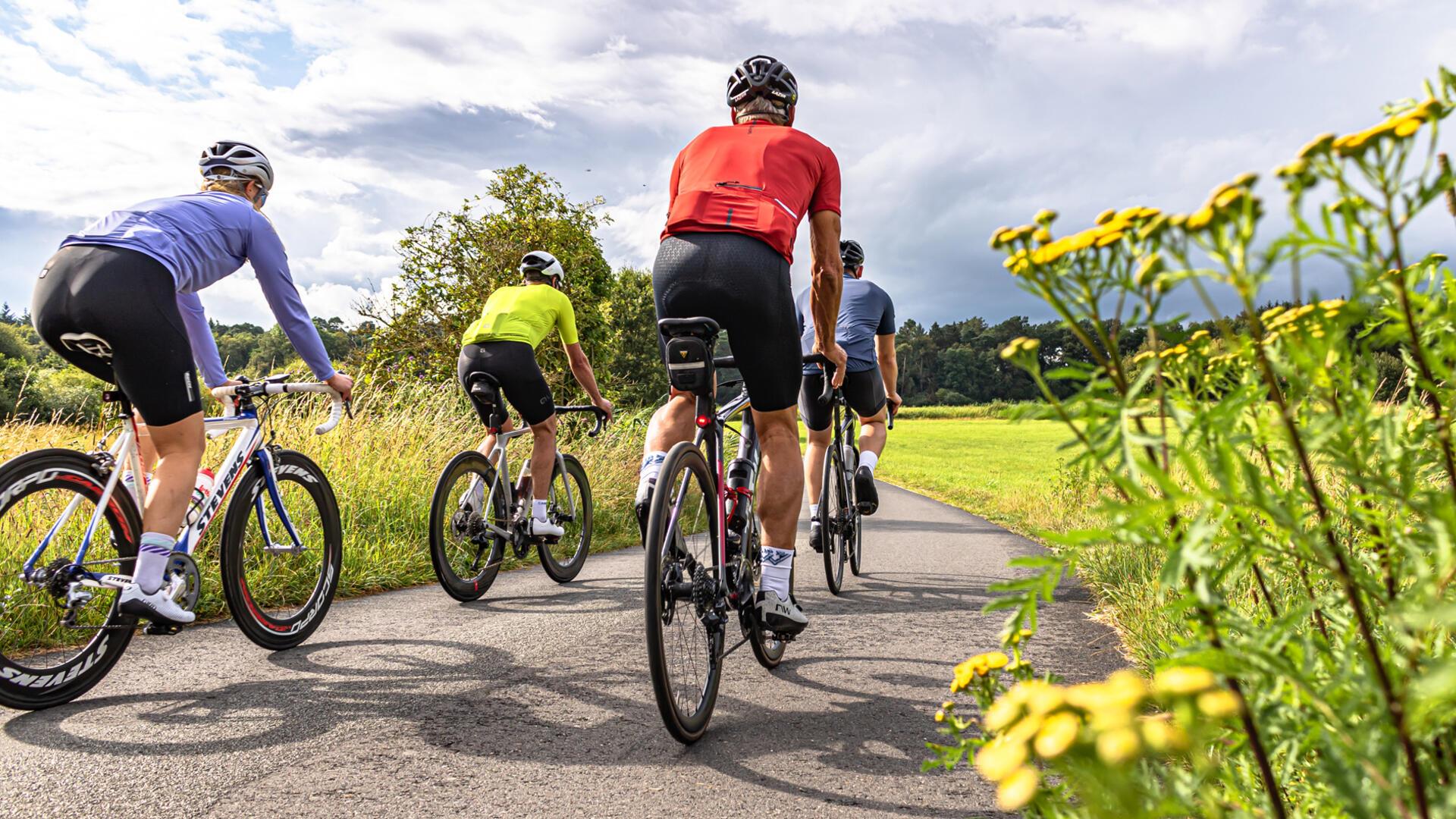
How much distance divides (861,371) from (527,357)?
8.57 feet

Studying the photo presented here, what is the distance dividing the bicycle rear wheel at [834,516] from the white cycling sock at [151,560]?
348 centimetres

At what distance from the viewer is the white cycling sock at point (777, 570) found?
11.1 feet

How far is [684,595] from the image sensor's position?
9.56ft

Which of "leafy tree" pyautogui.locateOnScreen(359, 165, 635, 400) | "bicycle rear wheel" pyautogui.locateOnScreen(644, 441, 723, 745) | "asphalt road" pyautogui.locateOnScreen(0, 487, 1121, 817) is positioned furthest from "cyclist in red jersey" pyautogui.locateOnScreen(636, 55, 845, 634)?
"leafy tree" pyautogui.locateOnScreen(359, 165, 635, 400)

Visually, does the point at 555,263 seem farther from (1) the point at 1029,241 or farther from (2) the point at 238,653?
(1) the point at 1029,241

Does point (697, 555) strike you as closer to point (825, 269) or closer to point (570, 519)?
point (825, 269)

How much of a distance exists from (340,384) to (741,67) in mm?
2338

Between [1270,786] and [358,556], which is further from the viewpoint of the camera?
[358,556]

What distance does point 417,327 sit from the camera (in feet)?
43.9

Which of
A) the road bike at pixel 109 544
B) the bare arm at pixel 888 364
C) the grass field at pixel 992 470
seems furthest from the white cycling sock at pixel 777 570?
the bare arm at pixel 888 364

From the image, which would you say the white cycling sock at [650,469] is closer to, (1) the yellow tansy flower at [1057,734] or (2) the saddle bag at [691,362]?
(2) the saddle bag at [691,362]

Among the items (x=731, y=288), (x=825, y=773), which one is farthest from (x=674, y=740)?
(x=731, y=288)

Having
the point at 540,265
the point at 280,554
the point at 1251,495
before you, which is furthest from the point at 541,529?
the point at 1251,495

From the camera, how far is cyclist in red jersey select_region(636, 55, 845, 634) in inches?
124
